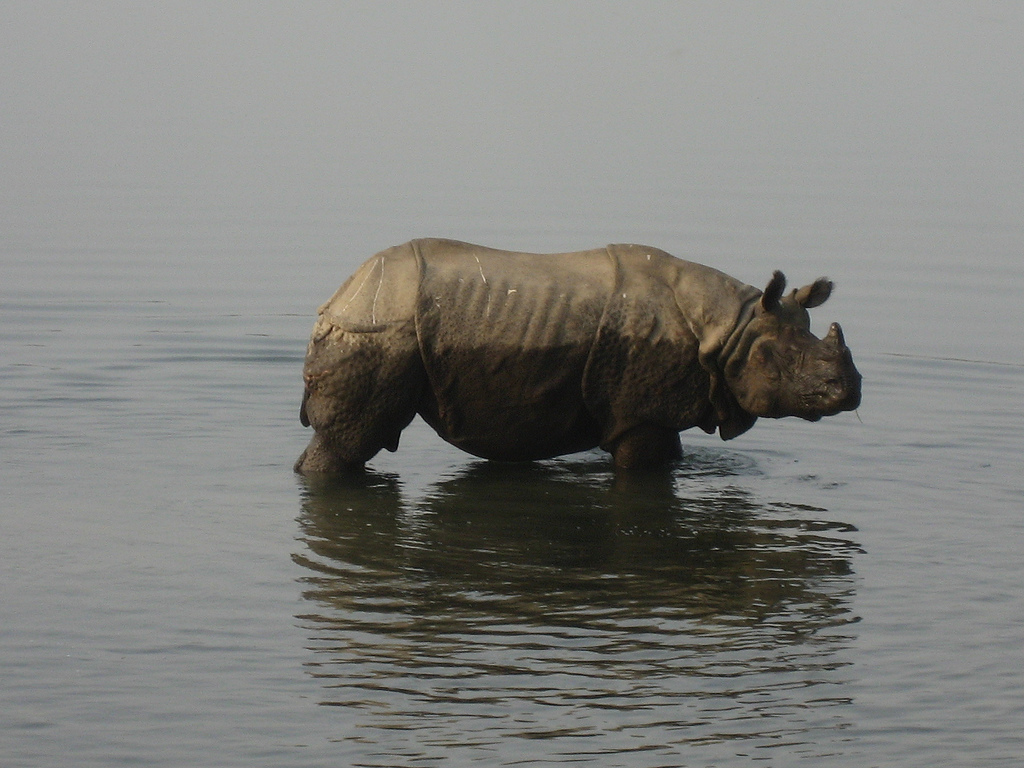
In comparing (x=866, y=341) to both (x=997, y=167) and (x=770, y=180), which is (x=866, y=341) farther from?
(x=997, y=167)

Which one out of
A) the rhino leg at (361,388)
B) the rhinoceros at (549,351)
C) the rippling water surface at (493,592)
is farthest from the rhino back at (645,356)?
the rhino leg at (361,388)

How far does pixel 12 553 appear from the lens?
→ 414 inches

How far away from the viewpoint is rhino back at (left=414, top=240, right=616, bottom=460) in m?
11.6

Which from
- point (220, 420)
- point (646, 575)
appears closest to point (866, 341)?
point (220, 420)

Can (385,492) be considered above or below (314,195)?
below

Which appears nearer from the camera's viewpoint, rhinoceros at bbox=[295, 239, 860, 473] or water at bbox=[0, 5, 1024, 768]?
water at bbox=[0, 5, 1024, 768]

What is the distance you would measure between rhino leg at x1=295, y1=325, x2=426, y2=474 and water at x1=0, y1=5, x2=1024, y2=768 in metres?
0.36

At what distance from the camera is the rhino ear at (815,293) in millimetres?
11969

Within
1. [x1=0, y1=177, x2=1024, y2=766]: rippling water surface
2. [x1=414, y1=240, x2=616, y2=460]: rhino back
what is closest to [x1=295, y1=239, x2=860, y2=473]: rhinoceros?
[x1=414, y1=240, x2=616, y2=460]: rhino back

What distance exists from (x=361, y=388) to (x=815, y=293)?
289cm

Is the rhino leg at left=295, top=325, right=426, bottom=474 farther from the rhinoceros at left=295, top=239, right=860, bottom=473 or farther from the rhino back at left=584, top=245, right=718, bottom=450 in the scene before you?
the rhino back at left=584, top=245, right=718, bottom=450

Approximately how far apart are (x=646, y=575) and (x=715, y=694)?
1.85 m

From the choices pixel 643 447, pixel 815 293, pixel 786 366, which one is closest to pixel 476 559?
pixel 643 447

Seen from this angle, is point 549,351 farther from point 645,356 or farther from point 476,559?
point 476,559
